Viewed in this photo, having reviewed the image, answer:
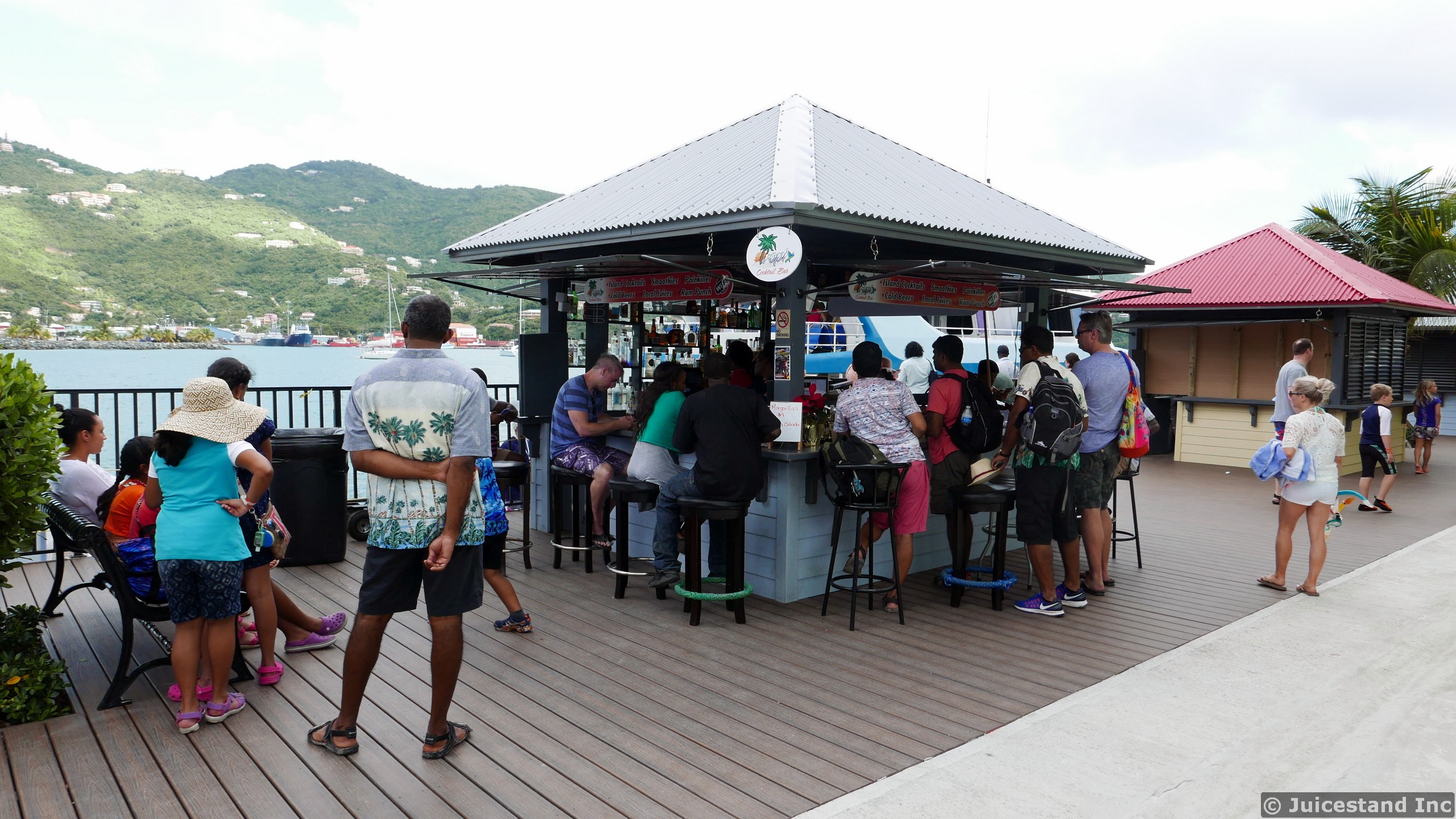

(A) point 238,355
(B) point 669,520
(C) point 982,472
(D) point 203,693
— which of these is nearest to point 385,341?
(A) point 238,355

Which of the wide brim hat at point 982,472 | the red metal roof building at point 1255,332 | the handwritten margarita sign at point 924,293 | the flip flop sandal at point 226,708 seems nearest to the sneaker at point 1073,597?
the wide brim hat at point 982,472

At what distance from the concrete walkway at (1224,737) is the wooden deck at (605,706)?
0.17 metres

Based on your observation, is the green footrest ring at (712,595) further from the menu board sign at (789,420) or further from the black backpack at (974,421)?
the black backpack at (974,421)

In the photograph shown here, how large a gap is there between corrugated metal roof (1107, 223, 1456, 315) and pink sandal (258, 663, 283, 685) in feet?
35.8

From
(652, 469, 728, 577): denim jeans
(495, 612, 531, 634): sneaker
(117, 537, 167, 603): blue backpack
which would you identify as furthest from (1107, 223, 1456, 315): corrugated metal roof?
(117, 537, 167, 603): blue backpack

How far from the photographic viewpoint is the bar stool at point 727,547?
16.0 ft

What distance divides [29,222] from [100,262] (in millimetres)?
4270

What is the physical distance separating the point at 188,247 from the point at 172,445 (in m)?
30.9

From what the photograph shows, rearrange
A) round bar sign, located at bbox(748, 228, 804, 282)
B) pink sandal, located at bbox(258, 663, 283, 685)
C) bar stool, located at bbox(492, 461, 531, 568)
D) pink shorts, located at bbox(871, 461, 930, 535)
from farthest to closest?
1. bar stool, located at bbox(492, 461, 531, 568)
2. pink shorts, located at bbox(871, 461, 930, 535)
3. round bar sign, located at bbox(748, 228, 804, 282)
4. pink sandal, located at bbox(258, 663, 283, 685)

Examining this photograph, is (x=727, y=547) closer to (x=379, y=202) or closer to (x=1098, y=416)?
(x=1098, y=416)

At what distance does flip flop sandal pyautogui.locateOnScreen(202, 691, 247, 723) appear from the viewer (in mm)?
3561

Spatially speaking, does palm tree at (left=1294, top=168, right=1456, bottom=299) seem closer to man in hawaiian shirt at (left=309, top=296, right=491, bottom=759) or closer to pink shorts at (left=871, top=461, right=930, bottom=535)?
pink shorts at (left=871, top=461, right=930, bottom=535)

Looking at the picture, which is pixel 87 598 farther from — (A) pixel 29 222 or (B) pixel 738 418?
(A) pixel 29 222

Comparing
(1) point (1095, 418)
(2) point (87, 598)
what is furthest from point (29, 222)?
(1) point (1095, 418)
